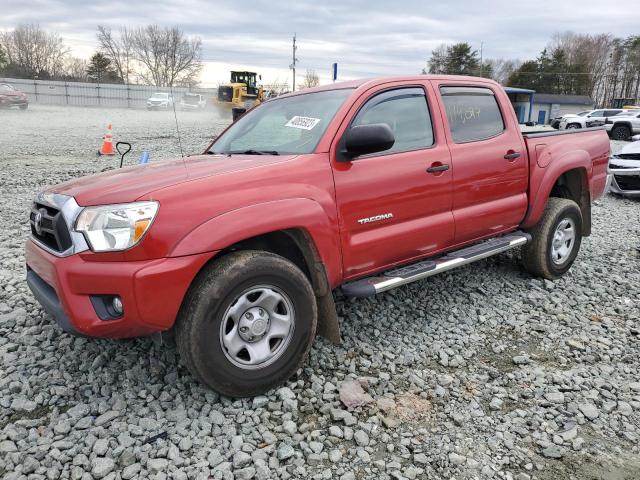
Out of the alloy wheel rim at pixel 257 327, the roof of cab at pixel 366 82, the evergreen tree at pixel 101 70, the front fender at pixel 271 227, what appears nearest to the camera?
the front fender at pixel 271 227

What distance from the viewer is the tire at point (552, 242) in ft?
15.6

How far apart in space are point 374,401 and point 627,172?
9.24m

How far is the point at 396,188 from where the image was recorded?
3.46 meters

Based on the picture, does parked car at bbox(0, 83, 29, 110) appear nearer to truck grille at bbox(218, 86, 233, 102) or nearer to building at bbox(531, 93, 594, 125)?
truck grille at bbox(218, 86, 233, 102)

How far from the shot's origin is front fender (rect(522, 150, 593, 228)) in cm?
457

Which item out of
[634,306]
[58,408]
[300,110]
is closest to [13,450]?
[58,408]

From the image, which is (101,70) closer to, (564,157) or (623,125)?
(623,125)

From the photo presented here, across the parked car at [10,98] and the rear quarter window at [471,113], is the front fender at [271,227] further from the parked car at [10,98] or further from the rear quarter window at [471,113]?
the parked car at [10,98]

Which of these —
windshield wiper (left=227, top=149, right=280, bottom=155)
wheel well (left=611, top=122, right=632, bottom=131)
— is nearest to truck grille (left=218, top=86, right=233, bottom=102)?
wheel well (left=611, top=122, right=632, bottom=131)

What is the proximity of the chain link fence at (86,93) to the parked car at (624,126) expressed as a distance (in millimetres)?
29757

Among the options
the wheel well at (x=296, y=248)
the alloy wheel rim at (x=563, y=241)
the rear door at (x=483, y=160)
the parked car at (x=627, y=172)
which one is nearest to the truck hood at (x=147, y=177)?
the wheel well at (x=296, y=248)

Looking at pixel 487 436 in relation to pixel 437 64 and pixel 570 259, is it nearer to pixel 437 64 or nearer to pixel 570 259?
pixel 570 259

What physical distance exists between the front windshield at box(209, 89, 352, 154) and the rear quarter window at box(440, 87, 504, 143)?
3.26 feet

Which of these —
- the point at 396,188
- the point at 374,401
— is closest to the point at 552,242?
the point at 396,188
